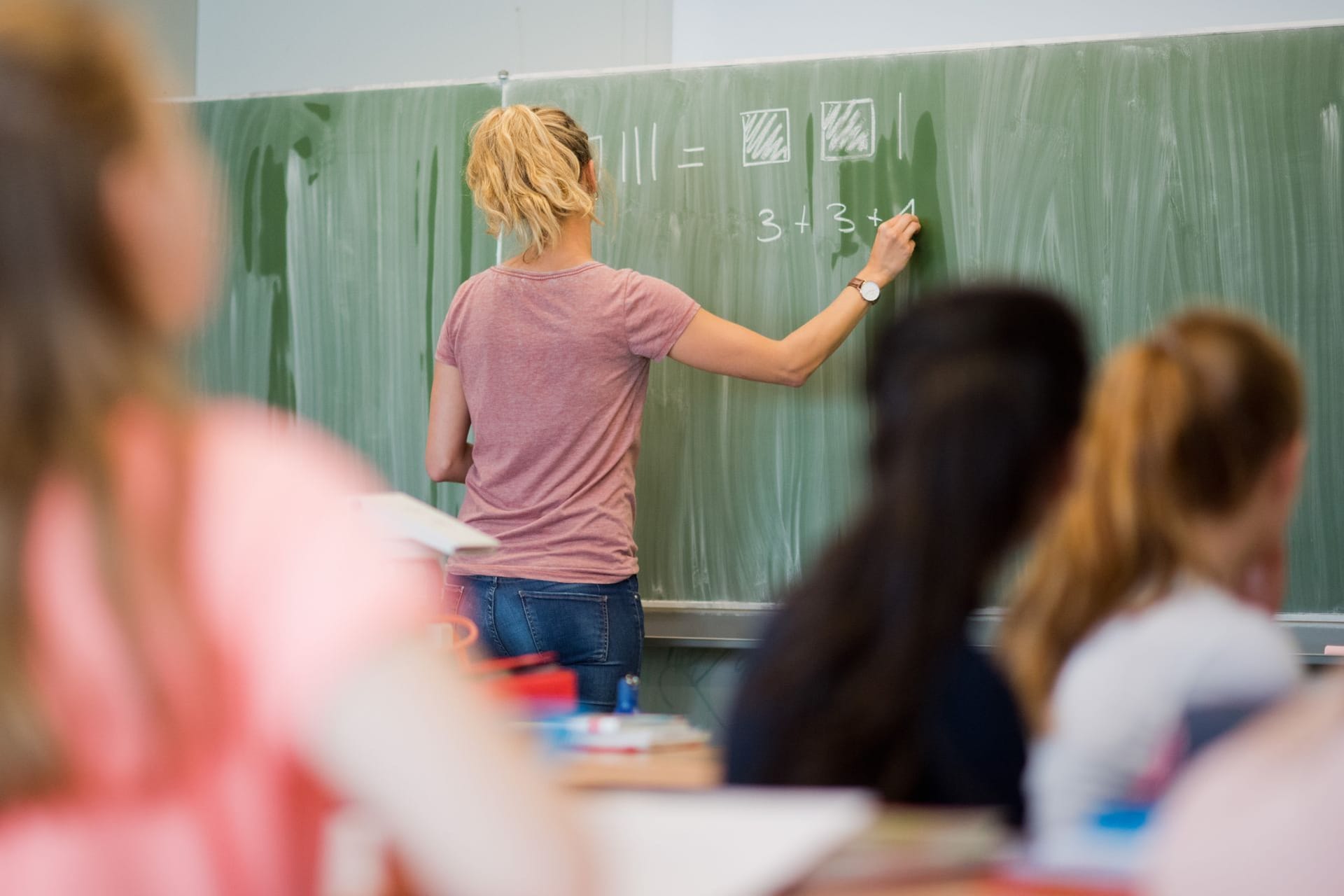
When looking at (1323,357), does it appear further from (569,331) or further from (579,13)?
(579,13)

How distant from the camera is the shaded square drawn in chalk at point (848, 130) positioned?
2.95 m

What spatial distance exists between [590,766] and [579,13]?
2446mm

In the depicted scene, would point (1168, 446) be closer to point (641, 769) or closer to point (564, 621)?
point (641, 769)

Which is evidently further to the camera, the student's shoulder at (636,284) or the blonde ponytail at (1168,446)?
the student's shoulder at (636,284)

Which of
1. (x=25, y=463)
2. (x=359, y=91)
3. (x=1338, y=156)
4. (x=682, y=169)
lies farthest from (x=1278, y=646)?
(x=359, y=91)

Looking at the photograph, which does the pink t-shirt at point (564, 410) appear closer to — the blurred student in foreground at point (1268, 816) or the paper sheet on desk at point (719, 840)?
the paper sheet on desk at point (719, 840)

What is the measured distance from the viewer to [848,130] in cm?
297

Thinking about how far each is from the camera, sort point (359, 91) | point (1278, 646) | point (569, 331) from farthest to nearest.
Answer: point (359, 91), point (569, 331), point (1278, 646)

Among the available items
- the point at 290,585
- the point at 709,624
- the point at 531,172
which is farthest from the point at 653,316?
the point at 290,585

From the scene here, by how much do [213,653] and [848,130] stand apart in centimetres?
252

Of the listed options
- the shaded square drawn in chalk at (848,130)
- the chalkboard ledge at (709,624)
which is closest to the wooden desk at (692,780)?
the chalkboard ledge at (709,624)

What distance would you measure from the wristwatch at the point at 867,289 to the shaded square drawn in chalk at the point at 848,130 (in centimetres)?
30

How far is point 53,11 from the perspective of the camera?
2.21ft

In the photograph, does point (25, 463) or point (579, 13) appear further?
point (579, 13)
